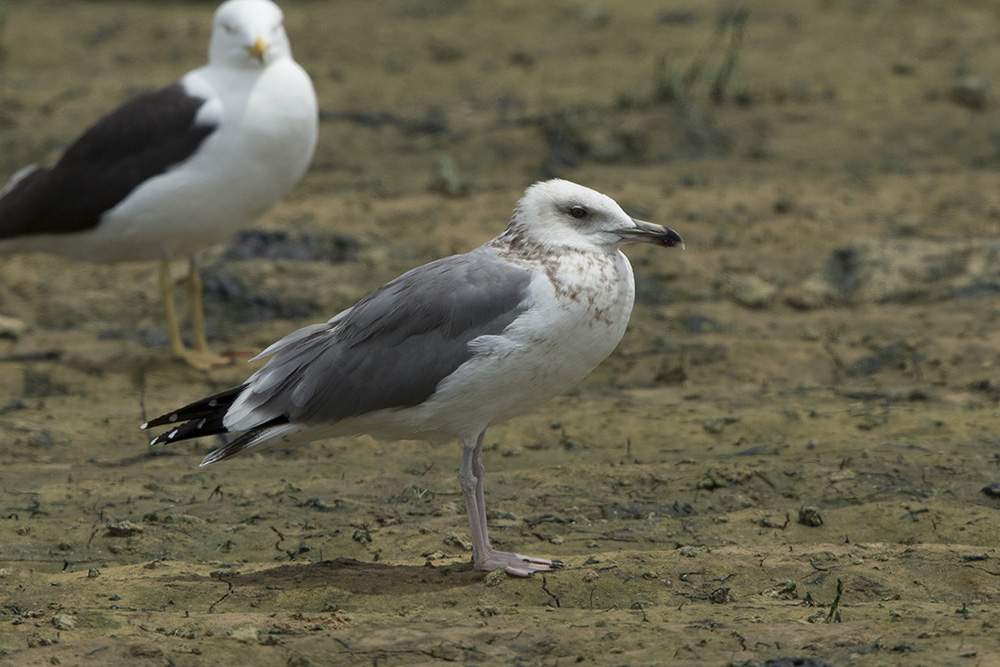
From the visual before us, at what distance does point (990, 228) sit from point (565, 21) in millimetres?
6457

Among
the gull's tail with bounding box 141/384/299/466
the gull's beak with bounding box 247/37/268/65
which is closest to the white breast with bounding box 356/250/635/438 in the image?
the gull's tail with bounding box 141/384/299/466

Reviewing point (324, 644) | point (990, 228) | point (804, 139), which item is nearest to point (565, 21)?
point (804, 139)

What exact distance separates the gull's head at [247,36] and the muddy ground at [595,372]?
1.50 meters

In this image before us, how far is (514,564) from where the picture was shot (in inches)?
190

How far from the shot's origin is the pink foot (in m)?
4.78

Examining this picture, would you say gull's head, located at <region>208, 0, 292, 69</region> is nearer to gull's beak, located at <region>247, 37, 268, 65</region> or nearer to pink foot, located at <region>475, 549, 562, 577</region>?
gull's beak, located at <region>247, 37, 268, 65</region>

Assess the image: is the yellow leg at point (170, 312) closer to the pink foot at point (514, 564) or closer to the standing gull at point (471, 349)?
the standing gull at point (471, 349)

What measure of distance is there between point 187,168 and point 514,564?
4.02 metres

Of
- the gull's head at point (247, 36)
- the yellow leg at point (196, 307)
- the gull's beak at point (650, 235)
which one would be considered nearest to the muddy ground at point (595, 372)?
the yellow leg at point (196, 307)

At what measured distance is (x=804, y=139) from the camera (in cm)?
1143

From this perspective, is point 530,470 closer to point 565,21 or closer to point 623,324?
point 623,324

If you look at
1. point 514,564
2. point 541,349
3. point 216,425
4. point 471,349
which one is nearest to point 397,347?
point 471,349

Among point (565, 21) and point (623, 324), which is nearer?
point (623, 324)

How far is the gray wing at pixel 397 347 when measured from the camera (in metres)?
4.81
